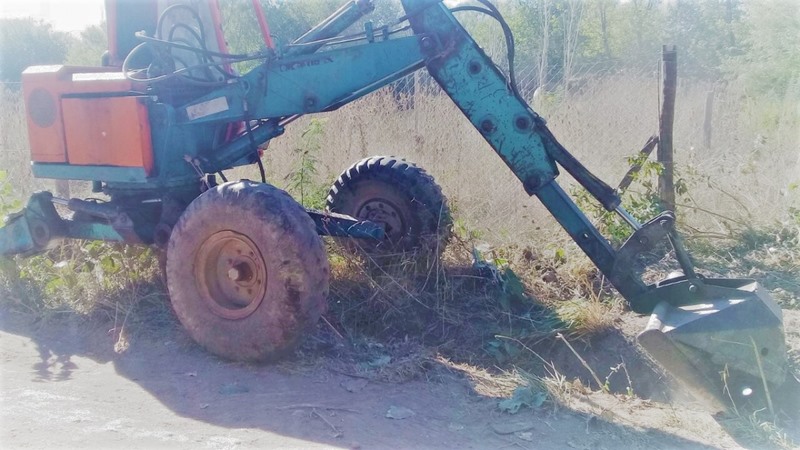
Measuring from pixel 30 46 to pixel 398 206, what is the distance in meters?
22.7

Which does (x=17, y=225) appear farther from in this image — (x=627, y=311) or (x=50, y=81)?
(x=627, y=311)

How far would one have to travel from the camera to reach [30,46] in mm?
25078

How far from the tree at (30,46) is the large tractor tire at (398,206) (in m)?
20.9

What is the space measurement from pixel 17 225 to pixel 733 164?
25.0 feet

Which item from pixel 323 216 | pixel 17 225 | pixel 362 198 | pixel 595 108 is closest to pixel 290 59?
pixel 323 216

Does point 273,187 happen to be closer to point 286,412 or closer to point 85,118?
point 286,412

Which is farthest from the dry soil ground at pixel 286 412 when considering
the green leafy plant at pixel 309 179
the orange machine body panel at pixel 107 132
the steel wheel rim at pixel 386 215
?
the green leafy plant at pixel 309 179

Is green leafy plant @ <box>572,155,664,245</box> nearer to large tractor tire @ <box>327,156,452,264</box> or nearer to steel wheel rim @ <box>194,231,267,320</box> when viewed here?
large tractor tire @ <box>327,156,452,264</box>

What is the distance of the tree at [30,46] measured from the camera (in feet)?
79.2

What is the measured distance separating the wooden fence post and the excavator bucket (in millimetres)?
2891

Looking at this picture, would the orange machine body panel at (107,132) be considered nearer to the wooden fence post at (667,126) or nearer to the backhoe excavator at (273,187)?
the backhoe excavator at (273,187)

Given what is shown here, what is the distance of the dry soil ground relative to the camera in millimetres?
3912

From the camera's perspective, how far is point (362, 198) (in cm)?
665

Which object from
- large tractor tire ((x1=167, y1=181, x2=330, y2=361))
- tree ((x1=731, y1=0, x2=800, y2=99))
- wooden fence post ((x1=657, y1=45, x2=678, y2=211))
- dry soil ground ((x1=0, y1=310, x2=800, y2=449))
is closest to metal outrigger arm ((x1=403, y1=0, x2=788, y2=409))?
dry soil ground ((x1=0, y1=310, x2=800, y2=449))
